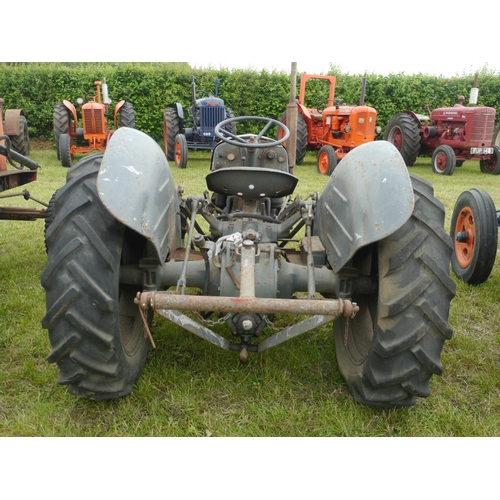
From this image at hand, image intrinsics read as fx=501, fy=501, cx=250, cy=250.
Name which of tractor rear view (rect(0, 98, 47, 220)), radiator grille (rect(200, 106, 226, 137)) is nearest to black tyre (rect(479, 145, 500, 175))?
radiator grille (rect(200, 106, 226, 137))

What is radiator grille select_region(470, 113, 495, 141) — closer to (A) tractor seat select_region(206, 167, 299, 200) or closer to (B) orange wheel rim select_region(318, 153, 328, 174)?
(B) orange wheel rim select_region(318, 153, 328, 174)

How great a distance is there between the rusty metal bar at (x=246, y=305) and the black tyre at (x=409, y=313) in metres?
0.25

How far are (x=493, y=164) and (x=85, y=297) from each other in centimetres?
1232

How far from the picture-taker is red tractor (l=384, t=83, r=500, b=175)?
11555 millimetres

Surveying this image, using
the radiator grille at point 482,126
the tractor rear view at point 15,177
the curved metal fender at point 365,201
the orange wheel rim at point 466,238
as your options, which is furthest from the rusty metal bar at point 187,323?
the radiator grille at point 482,126

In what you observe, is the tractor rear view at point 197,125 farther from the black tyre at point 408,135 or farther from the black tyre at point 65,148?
the black tyre at point 408,135

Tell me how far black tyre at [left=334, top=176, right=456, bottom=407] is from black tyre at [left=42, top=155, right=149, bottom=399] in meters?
1.13

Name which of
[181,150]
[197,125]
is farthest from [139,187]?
[197,125]

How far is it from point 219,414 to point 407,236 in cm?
119

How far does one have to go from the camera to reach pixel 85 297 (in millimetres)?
2057

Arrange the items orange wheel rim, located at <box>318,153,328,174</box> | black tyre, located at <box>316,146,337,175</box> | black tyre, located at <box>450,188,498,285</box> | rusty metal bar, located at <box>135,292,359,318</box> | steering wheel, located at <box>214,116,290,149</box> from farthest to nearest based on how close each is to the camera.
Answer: orange wheel rim, located at <box>318,153,328,174</box>
black tyre, located at <box>316,146,337,175</box>
black tyre, located at <box>450,188,498,285</box>
steering wheel, located at <box>214,116,290,149</box>
rusty metal bar, located at <box>135,292,359,318</box>

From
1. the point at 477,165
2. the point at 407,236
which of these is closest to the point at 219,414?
the point at 407,236

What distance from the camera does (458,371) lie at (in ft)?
9.37

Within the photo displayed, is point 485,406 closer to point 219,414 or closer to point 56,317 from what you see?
point 219,414
